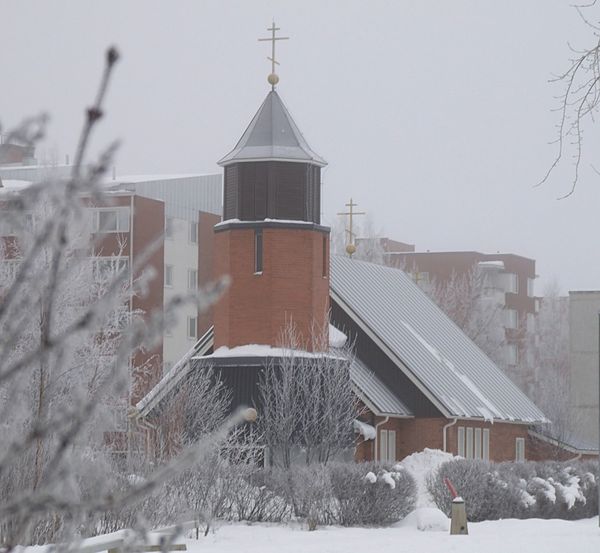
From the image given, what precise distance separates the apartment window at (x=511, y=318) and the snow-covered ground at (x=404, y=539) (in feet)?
244

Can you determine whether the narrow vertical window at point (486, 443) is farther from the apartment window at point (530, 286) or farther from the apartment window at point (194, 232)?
the apartment window at point (530, 286)

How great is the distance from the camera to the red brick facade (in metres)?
37.7

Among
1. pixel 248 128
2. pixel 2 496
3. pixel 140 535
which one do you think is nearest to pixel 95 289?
pixel 248 128

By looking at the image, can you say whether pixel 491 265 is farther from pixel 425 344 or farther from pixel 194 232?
pixel 425 344

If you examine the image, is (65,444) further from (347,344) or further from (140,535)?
(347,344)

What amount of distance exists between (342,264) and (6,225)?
138ft

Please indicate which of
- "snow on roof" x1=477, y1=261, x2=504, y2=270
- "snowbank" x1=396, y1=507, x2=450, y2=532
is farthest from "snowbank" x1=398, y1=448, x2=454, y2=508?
"snow on roof" x1=477, y1=261, x2=504, y2=270

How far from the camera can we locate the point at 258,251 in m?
38.0

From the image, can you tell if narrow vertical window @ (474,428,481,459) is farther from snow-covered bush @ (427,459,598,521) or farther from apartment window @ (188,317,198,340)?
apartment window @ (188,317,198,340)

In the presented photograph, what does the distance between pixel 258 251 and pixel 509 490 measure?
32.6 feet

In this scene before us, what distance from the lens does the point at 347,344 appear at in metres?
41.9

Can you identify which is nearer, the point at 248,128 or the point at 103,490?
the point at 103,490

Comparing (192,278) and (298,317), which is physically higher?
(192,278)

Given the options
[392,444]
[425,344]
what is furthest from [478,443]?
[392,444]
